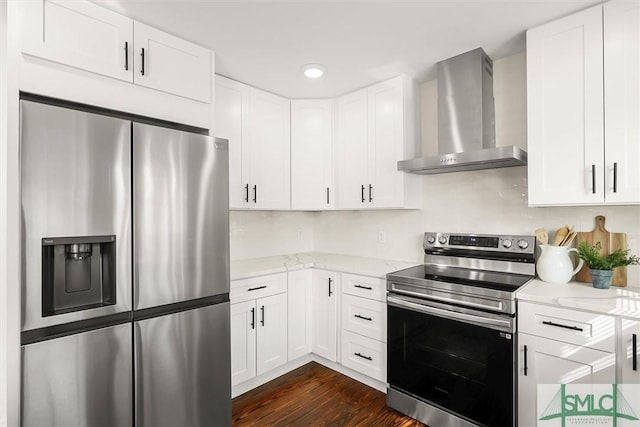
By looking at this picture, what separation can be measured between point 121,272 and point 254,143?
1.59 m

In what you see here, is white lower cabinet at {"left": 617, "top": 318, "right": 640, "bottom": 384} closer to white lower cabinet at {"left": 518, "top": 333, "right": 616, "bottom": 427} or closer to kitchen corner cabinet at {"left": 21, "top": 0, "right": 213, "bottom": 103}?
white lower cabinet at {"left": 518, "top": 333, "right": 616, "bottom": 427}

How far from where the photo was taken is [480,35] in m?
2.08

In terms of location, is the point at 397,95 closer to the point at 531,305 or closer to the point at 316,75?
the point at 316,75

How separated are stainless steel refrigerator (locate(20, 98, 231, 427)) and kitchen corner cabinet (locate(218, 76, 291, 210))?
754 mm

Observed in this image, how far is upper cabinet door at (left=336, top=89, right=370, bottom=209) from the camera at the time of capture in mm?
2879

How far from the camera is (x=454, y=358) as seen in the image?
201cm

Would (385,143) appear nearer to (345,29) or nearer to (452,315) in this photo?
(345,29)

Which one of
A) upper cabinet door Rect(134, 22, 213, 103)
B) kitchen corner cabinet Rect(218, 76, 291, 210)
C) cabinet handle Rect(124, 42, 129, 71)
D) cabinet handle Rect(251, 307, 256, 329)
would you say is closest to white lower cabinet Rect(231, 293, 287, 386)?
cabinet handle Rect(251, 307, 256, 329)

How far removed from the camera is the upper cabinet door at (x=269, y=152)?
2.83 m

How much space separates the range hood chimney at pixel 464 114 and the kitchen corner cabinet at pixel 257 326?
142cm

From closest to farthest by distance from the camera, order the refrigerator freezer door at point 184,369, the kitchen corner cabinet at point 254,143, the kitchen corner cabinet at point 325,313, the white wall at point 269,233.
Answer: the refrigerator freezer door at point 184,369 < the kitchen corner cabinet at point 254,143 < the kitchen corner cabinet at point 325,313 < the white wall at point 269,233

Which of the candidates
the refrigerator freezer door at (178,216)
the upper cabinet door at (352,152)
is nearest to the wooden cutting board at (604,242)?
the upper cabinet door at (352,152)

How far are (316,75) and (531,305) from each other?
2.09 m

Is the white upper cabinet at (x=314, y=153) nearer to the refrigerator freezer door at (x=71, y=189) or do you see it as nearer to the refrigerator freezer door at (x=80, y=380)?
the refrigerator freezer door at (x=71, y=189)
